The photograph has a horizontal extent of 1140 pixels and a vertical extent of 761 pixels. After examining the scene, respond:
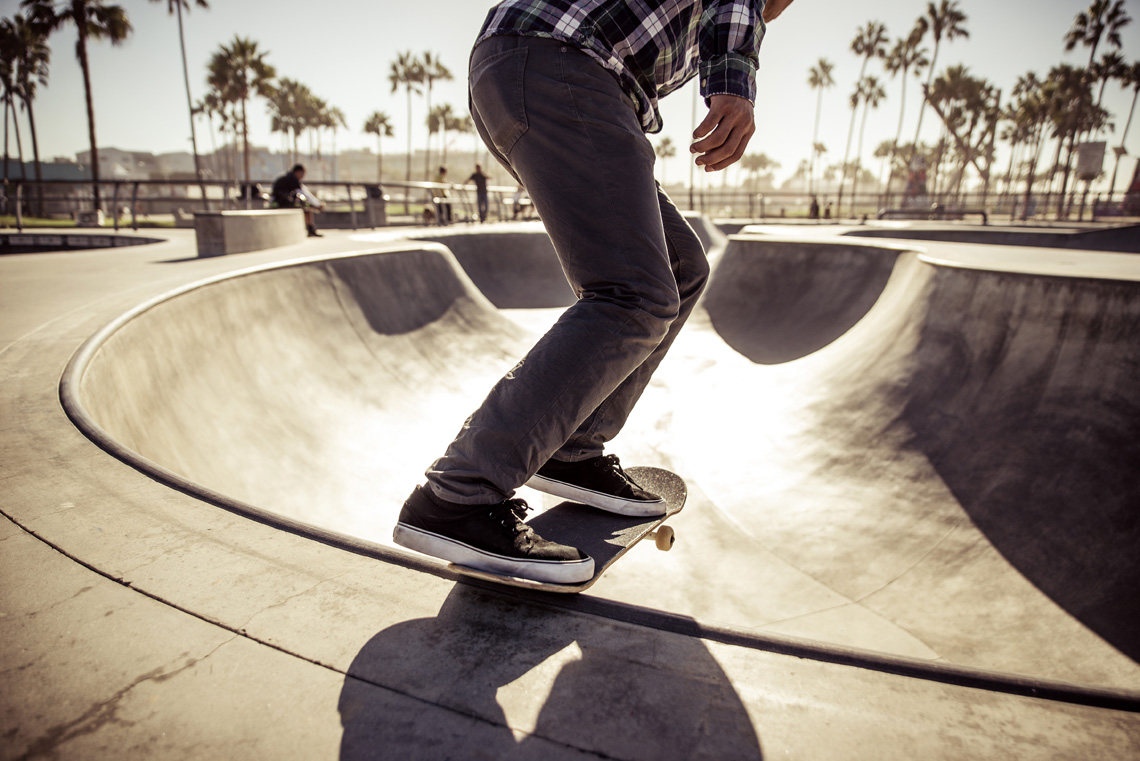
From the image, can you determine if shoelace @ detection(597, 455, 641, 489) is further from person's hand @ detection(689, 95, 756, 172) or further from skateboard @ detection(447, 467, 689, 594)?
person's hand @ detection(689, 95, 756, 172)

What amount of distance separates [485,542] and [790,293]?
28.0ft

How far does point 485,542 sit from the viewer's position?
1.37 meters

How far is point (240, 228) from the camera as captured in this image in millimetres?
8797

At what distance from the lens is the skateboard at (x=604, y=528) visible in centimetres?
156

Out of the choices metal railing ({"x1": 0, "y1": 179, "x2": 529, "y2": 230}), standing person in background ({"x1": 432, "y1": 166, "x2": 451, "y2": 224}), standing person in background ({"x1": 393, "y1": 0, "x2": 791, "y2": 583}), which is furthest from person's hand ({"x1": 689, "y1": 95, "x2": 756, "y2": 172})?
standing person in background ({"x1": 432, "y1": 166, "x2": 451, "y2": 224})

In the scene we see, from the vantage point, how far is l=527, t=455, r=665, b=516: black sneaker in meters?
1.80

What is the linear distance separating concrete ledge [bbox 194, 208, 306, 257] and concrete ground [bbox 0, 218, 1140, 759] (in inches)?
34.3

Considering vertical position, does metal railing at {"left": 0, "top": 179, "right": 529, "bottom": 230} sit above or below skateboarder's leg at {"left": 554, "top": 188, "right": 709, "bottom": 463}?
above

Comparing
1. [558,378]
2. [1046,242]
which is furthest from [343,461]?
[1046,242]

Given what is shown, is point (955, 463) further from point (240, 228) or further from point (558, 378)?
point (240, 228)

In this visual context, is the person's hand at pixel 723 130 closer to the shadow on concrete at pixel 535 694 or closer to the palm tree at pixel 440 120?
the shadow on concrete at pixel 535 694

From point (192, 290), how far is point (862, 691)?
15.3ft

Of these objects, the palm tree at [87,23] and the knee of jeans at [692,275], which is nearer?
the knee of jeans at [692,275]

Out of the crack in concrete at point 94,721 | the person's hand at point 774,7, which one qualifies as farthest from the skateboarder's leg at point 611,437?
the crack in concrete at point 94,721
